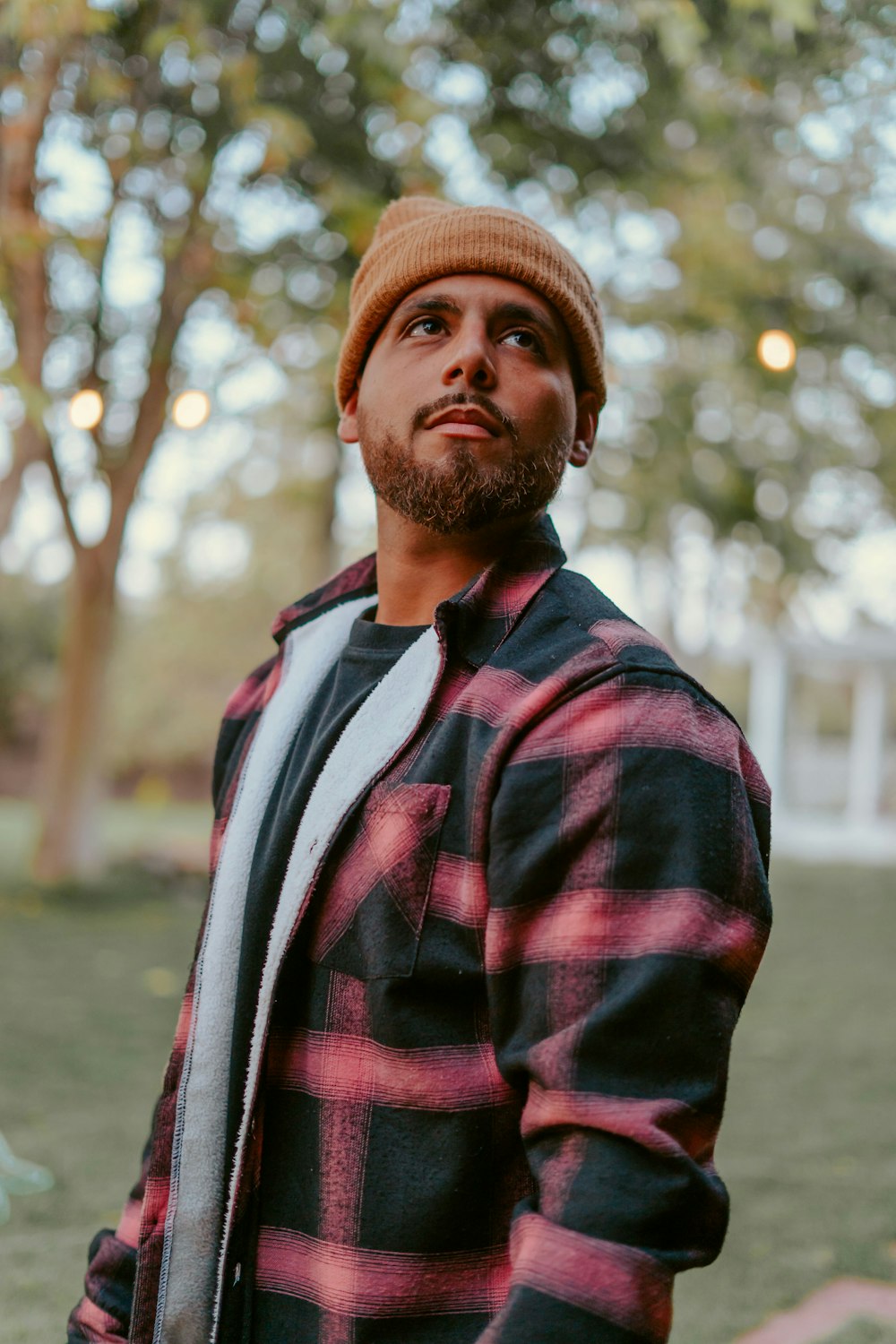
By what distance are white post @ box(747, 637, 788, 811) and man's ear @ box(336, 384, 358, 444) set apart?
21.3 m

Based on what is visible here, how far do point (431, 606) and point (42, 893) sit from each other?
940cm

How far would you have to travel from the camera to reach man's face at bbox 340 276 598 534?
1.55 meters

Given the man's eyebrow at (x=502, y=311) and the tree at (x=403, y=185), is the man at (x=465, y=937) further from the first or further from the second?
the tree at (x=403, y=185)

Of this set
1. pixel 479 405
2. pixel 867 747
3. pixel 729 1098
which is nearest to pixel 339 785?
pixel 479 405

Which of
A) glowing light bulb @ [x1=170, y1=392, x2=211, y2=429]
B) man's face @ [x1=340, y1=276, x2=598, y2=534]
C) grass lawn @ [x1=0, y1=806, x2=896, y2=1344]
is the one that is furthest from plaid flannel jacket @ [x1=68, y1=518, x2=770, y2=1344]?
glowing light bulb @ [x1=170, y1=392, x2=211, y2=429]

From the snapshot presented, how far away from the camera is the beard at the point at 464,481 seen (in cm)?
154

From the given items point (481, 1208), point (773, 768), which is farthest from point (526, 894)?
point (773, 768)

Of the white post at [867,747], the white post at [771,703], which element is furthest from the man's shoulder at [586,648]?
the white post at [867,747]

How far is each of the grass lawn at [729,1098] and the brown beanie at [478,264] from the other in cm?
268

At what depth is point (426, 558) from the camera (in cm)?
168

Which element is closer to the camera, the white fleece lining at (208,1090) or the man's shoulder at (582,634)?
the man's shoulder at (582,634)

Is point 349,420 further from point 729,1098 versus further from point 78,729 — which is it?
point 78,729

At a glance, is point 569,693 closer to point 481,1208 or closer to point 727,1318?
point 481,1208

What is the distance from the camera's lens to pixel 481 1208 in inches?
49.3
